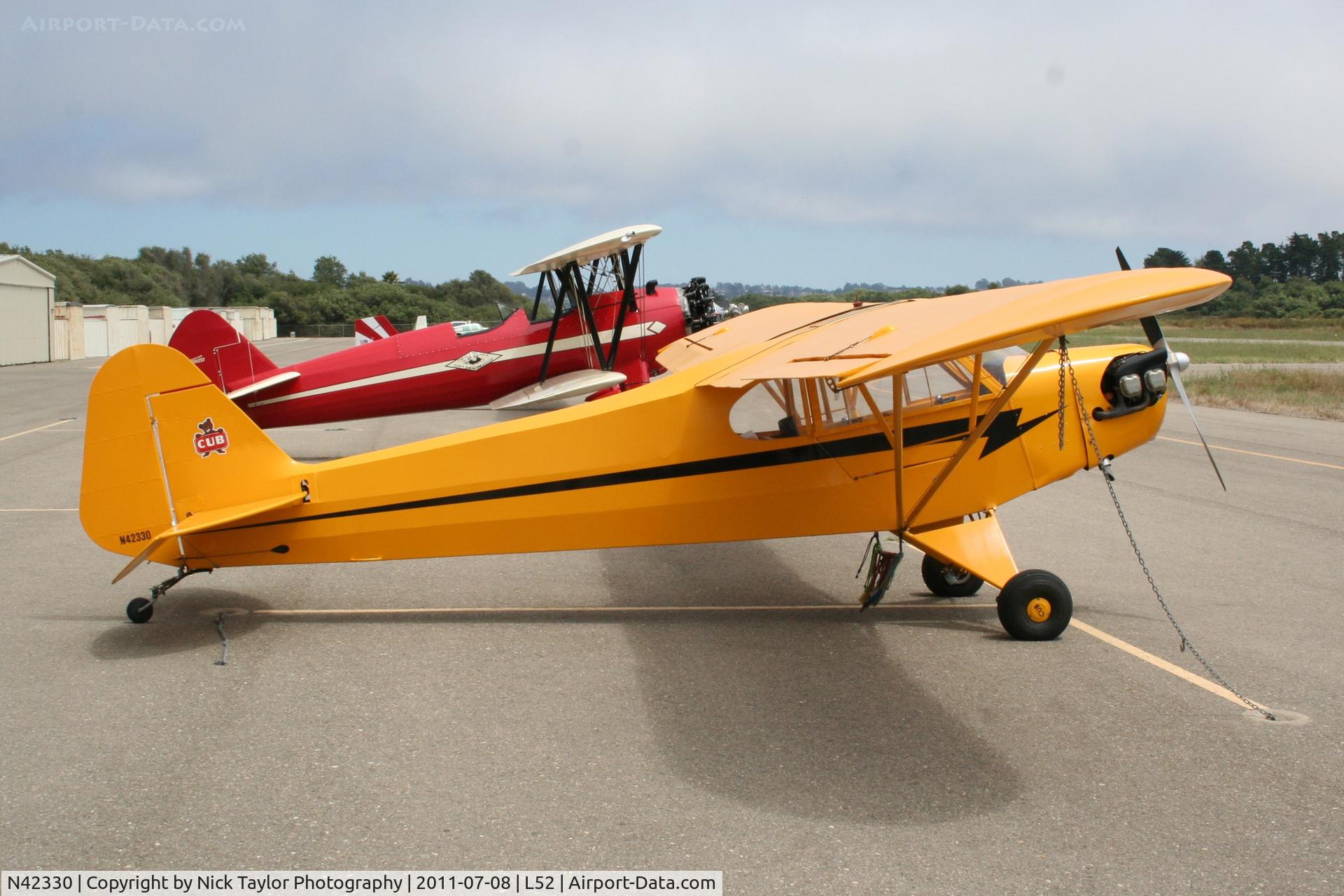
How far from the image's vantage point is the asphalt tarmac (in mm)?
3617

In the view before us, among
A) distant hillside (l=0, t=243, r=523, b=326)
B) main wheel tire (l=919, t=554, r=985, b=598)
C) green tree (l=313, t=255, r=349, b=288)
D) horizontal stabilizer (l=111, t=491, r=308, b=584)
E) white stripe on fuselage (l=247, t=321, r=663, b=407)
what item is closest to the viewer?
horizontal stabilizer (l=111, t=491, r=308, b=584)

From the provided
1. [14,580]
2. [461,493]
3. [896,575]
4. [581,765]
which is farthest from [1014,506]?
[14,580]

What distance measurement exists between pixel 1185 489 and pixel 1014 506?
2.63 m

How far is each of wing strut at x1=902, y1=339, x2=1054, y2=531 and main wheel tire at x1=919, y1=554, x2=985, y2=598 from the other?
39.6 inches

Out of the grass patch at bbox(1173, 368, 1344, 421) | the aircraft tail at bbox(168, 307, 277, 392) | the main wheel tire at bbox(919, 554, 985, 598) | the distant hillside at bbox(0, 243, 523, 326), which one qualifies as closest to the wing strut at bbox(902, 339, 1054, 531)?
the main wheel tire at bbox(919, 554, 985, 598)

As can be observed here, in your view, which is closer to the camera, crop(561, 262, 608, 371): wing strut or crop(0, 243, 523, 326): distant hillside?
crop(561, 262, 608, 371): wing strut

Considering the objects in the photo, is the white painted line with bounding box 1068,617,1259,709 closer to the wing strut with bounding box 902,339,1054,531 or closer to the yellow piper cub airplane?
the yellow piper cub airplane

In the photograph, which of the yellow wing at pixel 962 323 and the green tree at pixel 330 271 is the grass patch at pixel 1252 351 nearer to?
the yellow wing at pixel 962 323

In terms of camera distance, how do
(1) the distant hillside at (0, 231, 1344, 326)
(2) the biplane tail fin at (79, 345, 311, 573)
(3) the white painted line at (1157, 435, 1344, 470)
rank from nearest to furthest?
(2) the biplane tail fin at (79, 345, 311, 573)
(3) the white painted line at (1157, 435, 1344, 470)
(1) the distant hillside at (0, 231, 1344, 326)

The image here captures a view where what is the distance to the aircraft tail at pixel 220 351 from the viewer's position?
13094 mm

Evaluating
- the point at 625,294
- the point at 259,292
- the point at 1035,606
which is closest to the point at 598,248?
the point at 625,294

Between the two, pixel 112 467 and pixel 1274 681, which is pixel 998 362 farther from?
pixel 112 467

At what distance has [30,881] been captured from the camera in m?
3.39

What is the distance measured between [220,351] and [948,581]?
10.5 m
